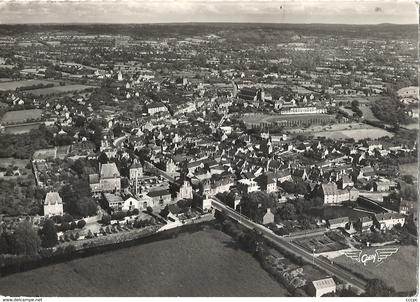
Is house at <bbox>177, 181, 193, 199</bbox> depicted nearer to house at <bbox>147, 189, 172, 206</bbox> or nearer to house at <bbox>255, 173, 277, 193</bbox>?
house at <bbox>147, 189, 172, 206</bbox>

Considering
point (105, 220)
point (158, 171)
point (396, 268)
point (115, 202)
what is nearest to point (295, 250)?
Answer: point (396, 268)

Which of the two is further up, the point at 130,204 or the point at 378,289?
the point at 378,289

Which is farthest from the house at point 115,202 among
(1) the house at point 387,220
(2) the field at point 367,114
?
(2) the field at point 367,114

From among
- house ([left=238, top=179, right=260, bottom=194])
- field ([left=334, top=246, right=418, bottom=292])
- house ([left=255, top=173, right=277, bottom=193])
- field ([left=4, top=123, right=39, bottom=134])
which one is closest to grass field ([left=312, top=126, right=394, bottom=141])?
house ([left=255, top=173, right=277, bottom=193])

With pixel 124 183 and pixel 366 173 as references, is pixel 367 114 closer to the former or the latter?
pixel 366 173

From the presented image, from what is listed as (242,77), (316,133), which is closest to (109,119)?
(316,133)
